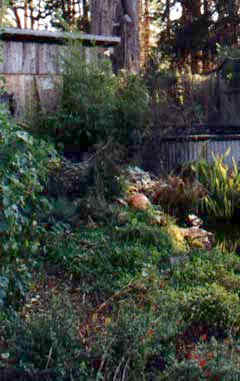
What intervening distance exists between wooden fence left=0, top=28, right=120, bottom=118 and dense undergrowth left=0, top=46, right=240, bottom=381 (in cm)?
115

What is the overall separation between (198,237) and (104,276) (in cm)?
205

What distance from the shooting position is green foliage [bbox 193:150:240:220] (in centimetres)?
972

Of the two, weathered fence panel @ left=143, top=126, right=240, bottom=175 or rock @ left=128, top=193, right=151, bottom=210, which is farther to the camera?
weathered fence panel @ left=143, top=126, right=240, bottom=175

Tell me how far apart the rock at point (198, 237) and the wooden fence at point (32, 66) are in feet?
11.9

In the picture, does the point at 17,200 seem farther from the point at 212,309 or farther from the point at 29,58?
the point at 29,58

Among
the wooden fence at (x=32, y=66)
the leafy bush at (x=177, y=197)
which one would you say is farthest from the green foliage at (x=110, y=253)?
the wooden fence at (x=32, y=66)

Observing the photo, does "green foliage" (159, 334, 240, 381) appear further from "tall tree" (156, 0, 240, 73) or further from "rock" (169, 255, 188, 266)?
"tall tree" (156, 0, 240, 73)

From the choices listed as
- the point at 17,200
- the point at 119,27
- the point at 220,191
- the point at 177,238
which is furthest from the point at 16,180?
the point at 119,27

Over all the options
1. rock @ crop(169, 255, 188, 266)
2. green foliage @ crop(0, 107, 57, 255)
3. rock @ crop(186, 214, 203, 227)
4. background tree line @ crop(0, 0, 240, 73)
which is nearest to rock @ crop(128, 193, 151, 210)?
rock @ crop(186, 214, 203, 227)

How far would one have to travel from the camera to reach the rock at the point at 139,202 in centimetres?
879

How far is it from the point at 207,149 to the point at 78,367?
7.97m

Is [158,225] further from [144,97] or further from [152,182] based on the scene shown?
[144,97]

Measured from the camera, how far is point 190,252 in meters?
7.64

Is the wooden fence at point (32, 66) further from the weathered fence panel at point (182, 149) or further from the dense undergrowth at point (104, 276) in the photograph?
the weathered fence panel at point (182, 149)
